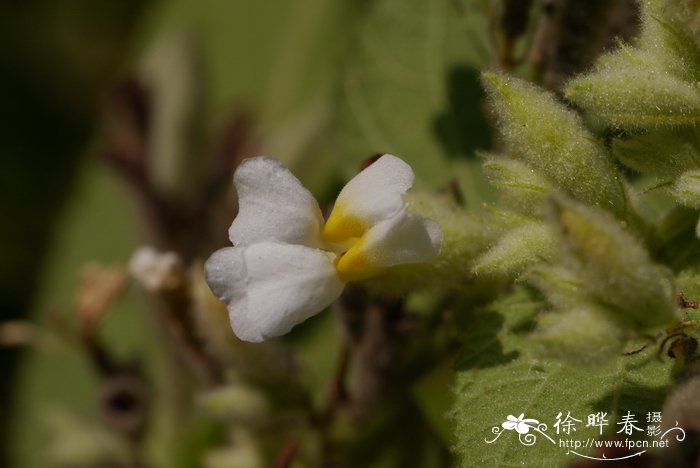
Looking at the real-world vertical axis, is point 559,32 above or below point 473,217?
above

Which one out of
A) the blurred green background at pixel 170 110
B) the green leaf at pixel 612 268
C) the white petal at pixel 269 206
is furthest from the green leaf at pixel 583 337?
the blurred green background at pixel 170 110

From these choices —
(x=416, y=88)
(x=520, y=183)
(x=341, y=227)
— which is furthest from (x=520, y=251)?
(x=416, y=88)

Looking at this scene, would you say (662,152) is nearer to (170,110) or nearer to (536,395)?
(536,395)

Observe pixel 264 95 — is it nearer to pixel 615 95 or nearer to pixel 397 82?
pixel 397 82

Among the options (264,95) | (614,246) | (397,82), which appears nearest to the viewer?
(614,246)

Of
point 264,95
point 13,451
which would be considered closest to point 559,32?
point 264,95

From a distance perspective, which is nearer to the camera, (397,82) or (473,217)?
(473,217)
